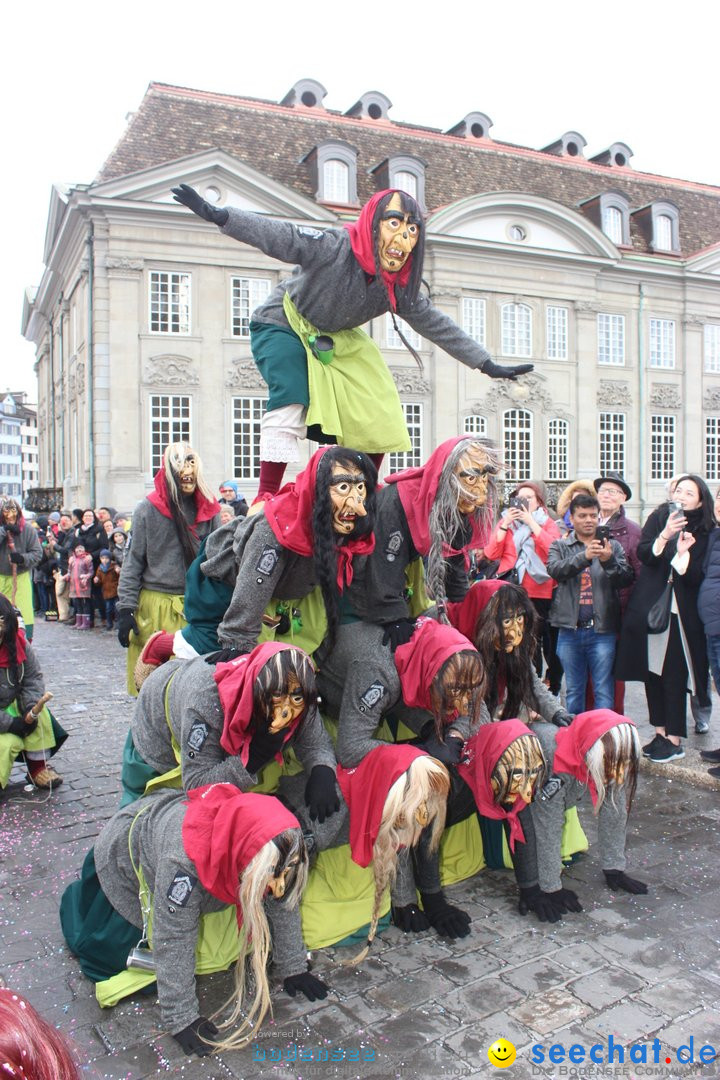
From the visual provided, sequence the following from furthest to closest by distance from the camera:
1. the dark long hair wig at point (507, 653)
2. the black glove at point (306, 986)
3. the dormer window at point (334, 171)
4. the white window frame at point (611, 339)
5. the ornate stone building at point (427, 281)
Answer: the white window frame at point (611, 339), the dormer window at point (334, 171), the ornate stone building at point (427, 281), the dark long hair wig at point (507, 653), the black glove at point (306, 986)

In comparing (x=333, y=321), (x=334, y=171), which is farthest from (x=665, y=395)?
(x=333, y=321)

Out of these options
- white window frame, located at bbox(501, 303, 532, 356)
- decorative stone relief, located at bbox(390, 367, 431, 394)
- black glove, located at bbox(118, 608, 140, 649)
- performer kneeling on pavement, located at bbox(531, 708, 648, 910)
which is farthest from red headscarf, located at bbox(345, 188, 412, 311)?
white window frame, located at bbox(501, 303, 532, 356)

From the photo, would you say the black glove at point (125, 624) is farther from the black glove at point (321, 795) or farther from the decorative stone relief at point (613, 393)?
the decorative stone relief at point (613, 393)

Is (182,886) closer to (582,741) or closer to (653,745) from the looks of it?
Answer: (582,741)

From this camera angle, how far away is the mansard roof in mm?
27625

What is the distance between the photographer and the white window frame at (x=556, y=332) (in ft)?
104

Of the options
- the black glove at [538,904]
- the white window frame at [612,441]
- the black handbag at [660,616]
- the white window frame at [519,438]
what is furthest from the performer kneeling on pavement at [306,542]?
the white window frame at [612,441]

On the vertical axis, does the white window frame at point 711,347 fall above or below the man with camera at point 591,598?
above

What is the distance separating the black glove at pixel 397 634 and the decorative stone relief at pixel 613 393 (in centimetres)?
3059

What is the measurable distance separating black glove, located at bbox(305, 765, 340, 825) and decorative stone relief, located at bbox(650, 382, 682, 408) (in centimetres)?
3315

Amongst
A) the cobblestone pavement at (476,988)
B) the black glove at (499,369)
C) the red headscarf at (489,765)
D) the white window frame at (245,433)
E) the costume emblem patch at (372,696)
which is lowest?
the cobblestone pavement at (476,988)

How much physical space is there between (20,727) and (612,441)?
30.2 m

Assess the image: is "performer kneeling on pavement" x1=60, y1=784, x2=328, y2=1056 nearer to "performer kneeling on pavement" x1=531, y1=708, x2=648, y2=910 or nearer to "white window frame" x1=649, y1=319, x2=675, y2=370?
"performer kneeling on pavement" x1=531, y1=708, x2=648, y2=910

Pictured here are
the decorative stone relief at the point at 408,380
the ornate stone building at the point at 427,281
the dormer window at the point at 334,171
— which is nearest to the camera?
the ornate stone building at the point at 427,281
